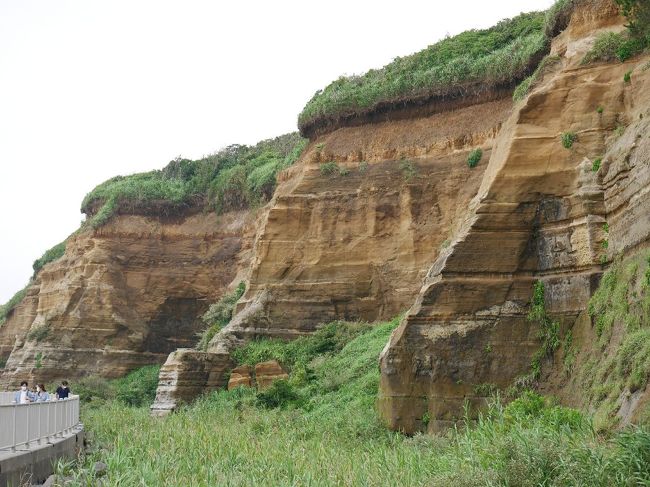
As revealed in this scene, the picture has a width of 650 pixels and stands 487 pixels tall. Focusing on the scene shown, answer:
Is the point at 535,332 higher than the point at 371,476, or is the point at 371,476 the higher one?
the point at 535,332

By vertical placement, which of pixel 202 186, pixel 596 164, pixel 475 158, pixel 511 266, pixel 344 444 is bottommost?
pixel 344 444

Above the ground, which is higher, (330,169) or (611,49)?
(611,49)

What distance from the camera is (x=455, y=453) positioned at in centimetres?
1534

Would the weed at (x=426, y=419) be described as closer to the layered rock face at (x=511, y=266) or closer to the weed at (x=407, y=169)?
the layered rock face at (x=511, y=266)

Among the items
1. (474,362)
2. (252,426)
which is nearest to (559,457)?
(474,362)

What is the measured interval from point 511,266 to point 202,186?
3175cm

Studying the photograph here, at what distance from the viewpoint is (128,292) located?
153 ft

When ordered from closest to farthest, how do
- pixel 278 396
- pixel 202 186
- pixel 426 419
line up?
→ pixel 426 419, pixel 278 396, pixel 202 186

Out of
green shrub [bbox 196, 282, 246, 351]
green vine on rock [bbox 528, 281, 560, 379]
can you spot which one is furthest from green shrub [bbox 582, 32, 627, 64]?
green shrub [bbox 196, 282, 246, 351]

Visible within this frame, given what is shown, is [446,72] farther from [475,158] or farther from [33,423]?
[33,423]

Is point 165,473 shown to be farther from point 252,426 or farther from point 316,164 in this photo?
point 316,164

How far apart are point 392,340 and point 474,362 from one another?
7.09 feet

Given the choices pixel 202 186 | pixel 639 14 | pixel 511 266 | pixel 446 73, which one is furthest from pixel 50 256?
pixel 639 14

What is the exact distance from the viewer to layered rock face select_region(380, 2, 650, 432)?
785 inches
